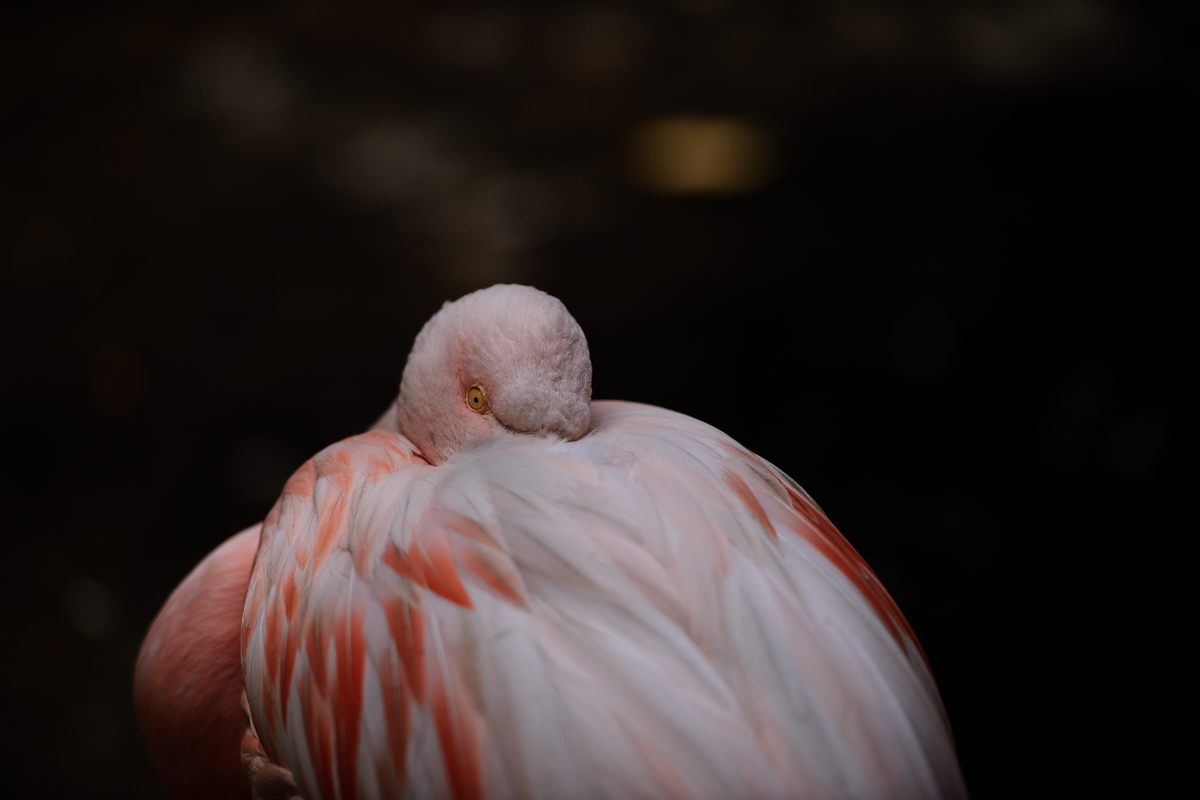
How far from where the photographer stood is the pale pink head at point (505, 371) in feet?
2.64

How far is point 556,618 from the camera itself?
26.6 inches

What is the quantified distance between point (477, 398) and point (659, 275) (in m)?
1.35

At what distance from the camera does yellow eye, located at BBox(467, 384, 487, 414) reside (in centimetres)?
85

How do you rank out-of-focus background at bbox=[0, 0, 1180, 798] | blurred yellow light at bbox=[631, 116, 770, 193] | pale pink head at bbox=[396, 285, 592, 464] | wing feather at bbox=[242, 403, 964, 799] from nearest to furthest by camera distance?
wing feather at bbox=[242, 403, 964, 799]
pale pink head at bbox=[396, 285, 592, 464]
out-of-focus background at bbox=[0, 0, 1180, 798]
blurred yellow light at bbox=[631, 116, 770, 193]

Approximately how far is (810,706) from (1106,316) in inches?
61.2

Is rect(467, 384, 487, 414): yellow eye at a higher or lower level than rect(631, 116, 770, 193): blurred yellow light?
lower

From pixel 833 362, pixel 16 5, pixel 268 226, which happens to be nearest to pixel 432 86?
pixel 268 226

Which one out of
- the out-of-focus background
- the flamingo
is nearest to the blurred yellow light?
the out-of-focus background

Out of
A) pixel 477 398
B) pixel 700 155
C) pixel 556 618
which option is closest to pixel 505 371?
pixel 477 398

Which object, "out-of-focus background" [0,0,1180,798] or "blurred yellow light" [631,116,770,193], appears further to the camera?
"blurred yellow light" [631,116,770,193]

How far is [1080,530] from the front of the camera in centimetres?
169

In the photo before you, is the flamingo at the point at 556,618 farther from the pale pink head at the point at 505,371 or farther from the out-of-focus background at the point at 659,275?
the out-of-focus background at the point at 659,275

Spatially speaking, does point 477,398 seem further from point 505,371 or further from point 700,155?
point 700,155

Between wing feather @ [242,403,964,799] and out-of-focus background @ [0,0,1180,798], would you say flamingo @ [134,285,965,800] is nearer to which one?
wing feather @ [242,403,964,799]
